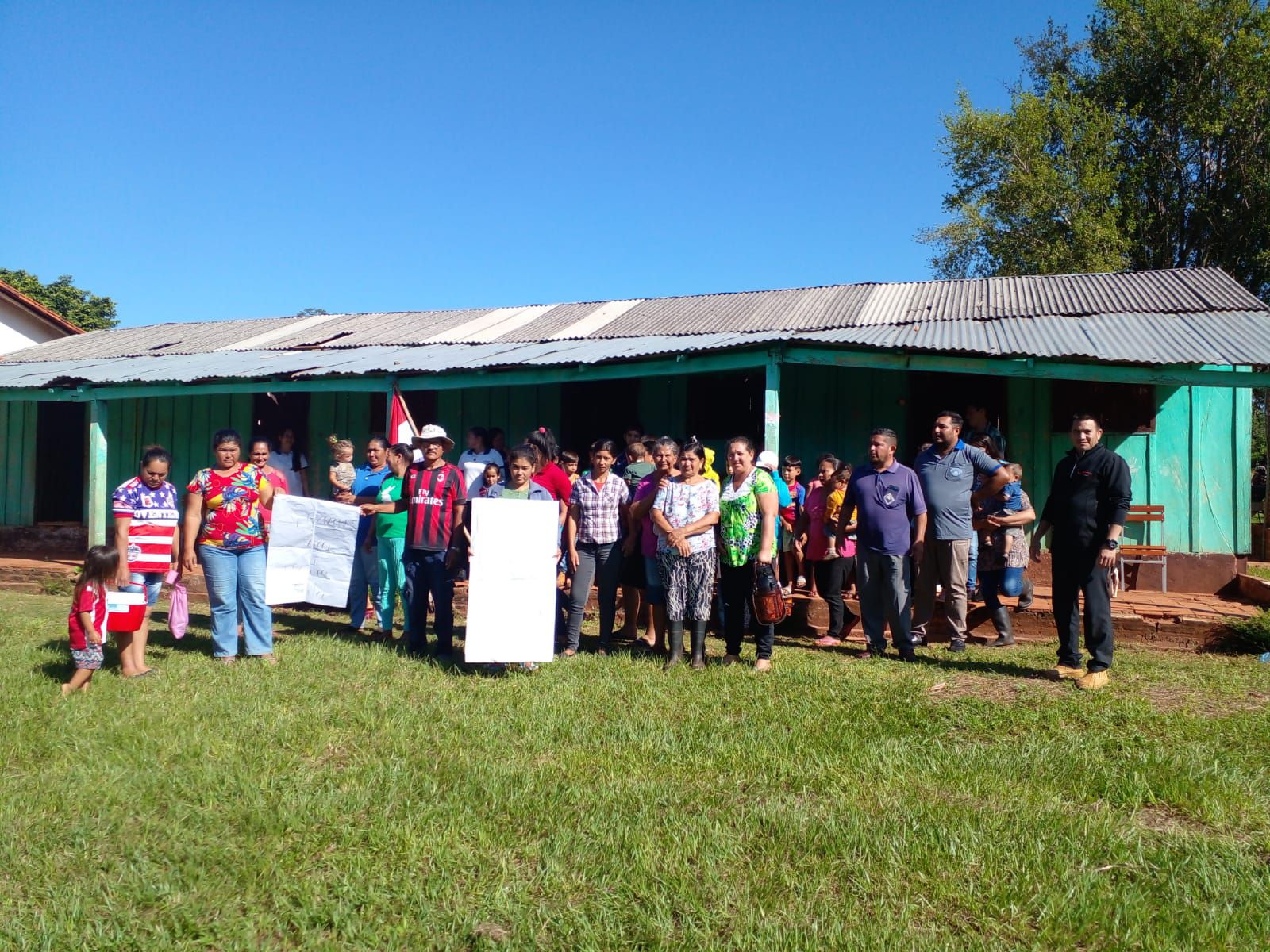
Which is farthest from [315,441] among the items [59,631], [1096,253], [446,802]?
[1096,253]

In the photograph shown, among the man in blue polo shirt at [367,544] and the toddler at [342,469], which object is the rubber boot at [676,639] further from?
the toddler at [342,469]

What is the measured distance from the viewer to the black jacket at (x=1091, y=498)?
19.7 ft

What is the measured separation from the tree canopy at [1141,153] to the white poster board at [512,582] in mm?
19388

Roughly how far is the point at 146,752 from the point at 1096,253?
74.4ft

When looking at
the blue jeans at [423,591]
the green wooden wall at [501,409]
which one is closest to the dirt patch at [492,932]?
the blue jeans at [423,591]

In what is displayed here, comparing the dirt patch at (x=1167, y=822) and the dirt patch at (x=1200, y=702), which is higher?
the dirt patch at (x=1200, y=702)

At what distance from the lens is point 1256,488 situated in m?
21.3

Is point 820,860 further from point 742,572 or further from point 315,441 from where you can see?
point 315,441

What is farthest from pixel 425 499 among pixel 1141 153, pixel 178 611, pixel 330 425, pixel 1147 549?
pixel 1141 153

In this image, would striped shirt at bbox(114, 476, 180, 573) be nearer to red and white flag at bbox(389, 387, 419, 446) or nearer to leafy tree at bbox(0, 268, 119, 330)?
red and white flag at bbox(389, 387, 419, 446)

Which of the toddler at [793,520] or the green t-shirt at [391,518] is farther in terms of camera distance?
the toddler at [793,520]

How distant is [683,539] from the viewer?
6.64 m

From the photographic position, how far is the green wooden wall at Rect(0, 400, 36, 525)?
15578 millimetres

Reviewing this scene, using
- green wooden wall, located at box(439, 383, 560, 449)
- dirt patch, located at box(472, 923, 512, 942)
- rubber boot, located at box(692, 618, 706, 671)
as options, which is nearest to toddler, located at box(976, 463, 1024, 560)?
rubber boot, located at box(692, 618, 706, 671)
